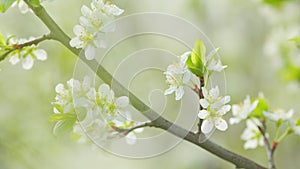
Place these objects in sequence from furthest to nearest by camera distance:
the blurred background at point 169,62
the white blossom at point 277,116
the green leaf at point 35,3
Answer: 1. the blurred background at point 169,62
2. the white blossom at point 277,116
3. the green leaf at point 35,3

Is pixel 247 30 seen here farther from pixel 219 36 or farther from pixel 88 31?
pixel 88 31

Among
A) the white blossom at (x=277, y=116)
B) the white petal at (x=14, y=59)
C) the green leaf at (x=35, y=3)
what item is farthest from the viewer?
Result: the white blossom at (x=277, y=116)

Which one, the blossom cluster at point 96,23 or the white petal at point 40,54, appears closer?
the blossom cluster at point 96,23

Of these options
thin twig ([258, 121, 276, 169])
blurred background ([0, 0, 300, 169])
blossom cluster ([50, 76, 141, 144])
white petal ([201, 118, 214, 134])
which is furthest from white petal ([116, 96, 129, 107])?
blurred background ([0, 0, 300, 169])

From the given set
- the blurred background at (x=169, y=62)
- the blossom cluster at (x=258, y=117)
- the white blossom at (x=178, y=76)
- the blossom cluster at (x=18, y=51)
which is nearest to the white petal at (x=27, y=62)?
the blossom cluster at (x=18, y=51)

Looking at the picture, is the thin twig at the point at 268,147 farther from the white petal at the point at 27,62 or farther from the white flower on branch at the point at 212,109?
the white petal at the point at 27,62

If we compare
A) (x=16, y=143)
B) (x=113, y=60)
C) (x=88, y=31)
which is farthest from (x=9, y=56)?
(x=113, y=60)
